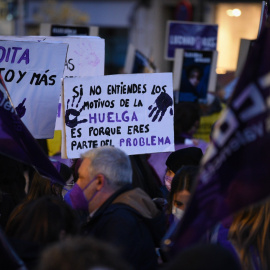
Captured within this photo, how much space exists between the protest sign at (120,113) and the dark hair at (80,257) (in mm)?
3041

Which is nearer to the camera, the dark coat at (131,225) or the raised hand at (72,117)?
the dark coat at (131,225)

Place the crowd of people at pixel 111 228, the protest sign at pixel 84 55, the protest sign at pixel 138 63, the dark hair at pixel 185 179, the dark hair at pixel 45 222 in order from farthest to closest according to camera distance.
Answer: the protest sign at pixel 138 63
the protest sign at pixel 84 55
the dark hair at pixel 185 179
the dark hair at pixel 45 222
the crowd of people at pixel 111 228

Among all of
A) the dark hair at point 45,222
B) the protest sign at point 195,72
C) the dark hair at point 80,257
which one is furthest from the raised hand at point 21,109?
the protest sign at point 195,72

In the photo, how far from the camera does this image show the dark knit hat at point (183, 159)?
5473mm

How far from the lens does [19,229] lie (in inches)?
139

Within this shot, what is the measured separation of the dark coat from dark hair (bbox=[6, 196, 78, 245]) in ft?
1.24

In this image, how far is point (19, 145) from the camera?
14.1 feet

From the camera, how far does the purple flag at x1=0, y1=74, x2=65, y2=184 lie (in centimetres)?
427

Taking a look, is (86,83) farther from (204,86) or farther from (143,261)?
(204,86)

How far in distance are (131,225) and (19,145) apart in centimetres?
81

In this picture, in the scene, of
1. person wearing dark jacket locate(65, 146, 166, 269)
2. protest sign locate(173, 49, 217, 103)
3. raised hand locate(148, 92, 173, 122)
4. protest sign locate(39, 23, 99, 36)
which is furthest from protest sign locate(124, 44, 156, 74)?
person wearing dark jacket locate(65, 146, 166, 269)

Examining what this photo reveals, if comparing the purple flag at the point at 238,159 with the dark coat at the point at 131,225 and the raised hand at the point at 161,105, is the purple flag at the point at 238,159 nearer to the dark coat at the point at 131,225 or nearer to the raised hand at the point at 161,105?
the dark coat at the point at 131,225

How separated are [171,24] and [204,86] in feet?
6.12

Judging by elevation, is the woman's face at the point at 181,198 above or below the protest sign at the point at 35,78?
below
